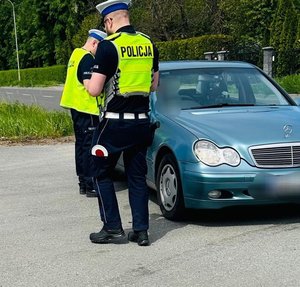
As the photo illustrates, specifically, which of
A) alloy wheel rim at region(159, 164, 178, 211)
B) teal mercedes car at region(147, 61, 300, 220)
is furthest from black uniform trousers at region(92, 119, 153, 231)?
alloy wheel rim at region(159, 164, 178, 211)

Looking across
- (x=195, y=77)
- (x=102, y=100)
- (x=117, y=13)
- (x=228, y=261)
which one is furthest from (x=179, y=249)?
(x=195, y=77)

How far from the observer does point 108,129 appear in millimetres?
5301

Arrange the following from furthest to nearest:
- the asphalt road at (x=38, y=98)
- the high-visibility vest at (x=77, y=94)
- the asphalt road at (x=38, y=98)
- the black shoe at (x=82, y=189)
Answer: the asphalt road at (x=38, y=98), the asphalt road at (x=38, y=98), the black shoe at (x=82, y=189), the high-visibility vest at (x=77, y=94)

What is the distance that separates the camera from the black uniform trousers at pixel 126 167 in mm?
5320

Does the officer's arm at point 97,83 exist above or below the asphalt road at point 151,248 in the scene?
above

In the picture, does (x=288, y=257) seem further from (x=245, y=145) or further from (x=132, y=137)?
(x=132, y=137)

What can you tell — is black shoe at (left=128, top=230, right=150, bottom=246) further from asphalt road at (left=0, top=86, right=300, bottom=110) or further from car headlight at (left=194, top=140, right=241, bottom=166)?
asphalt road at (left=0, top=86, right=300, bottom=110)

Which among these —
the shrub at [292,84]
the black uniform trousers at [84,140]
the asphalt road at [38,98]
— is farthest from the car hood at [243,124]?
Answer: the shrub at [292,84]

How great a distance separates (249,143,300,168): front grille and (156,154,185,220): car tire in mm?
752

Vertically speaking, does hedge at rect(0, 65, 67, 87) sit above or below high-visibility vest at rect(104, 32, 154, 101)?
below

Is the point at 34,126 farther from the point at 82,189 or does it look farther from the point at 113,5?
the point at 113,5

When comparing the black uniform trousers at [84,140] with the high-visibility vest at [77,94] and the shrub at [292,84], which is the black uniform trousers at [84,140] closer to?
the high-visibility vest at [77,94]

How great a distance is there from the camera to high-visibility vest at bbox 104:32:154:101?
17.0 feet

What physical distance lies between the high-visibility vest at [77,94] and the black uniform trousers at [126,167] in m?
2.01
